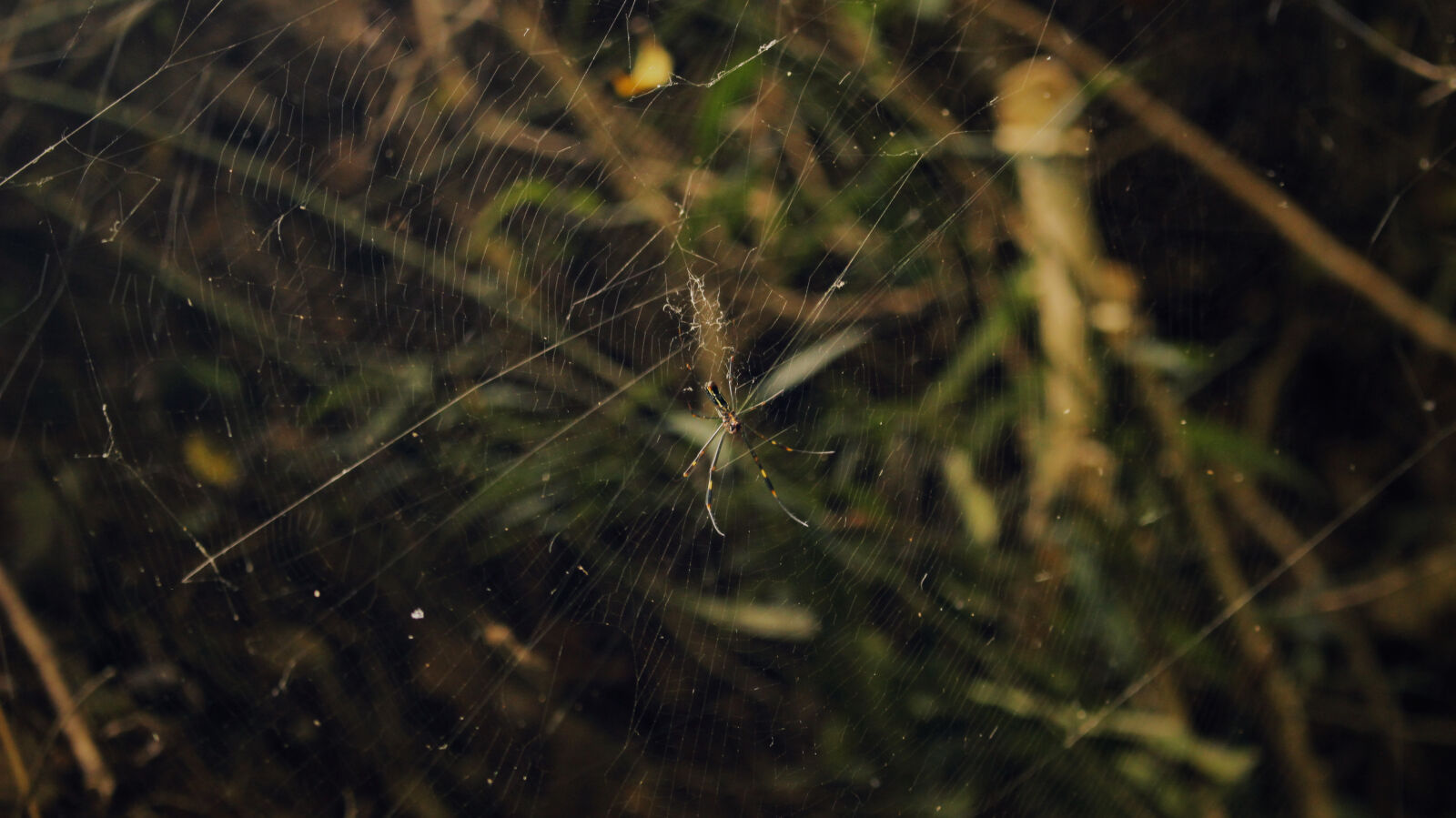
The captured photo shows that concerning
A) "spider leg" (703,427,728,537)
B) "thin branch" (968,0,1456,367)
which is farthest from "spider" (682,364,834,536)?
"thin branch" (968,0,1456,367)

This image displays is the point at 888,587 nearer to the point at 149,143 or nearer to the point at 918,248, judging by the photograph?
the point at 918,248

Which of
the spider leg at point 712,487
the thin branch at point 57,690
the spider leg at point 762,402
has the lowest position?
the thin branch at point 57,690

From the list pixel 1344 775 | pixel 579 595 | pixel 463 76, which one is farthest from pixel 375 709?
pixel 1344 775

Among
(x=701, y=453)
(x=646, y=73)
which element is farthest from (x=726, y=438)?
(x=646, y=73)

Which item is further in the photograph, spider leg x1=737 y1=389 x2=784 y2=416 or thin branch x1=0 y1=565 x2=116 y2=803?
Answer: spider leg x1=737 y1=389 x2=784 y2=416

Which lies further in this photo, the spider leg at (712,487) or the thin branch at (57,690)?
the spider leg at (712,487)

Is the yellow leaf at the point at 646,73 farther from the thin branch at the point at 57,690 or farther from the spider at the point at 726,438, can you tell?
the thin branch at the point at 57,690

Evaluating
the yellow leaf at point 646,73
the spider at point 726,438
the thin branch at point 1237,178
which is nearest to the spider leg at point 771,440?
the spider at point 726,438

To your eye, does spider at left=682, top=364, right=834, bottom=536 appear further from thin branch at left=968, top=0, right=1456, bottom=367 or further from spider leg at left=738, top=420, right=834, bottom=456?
thin branch at left=968, top=0, right=1456, bottom=367
